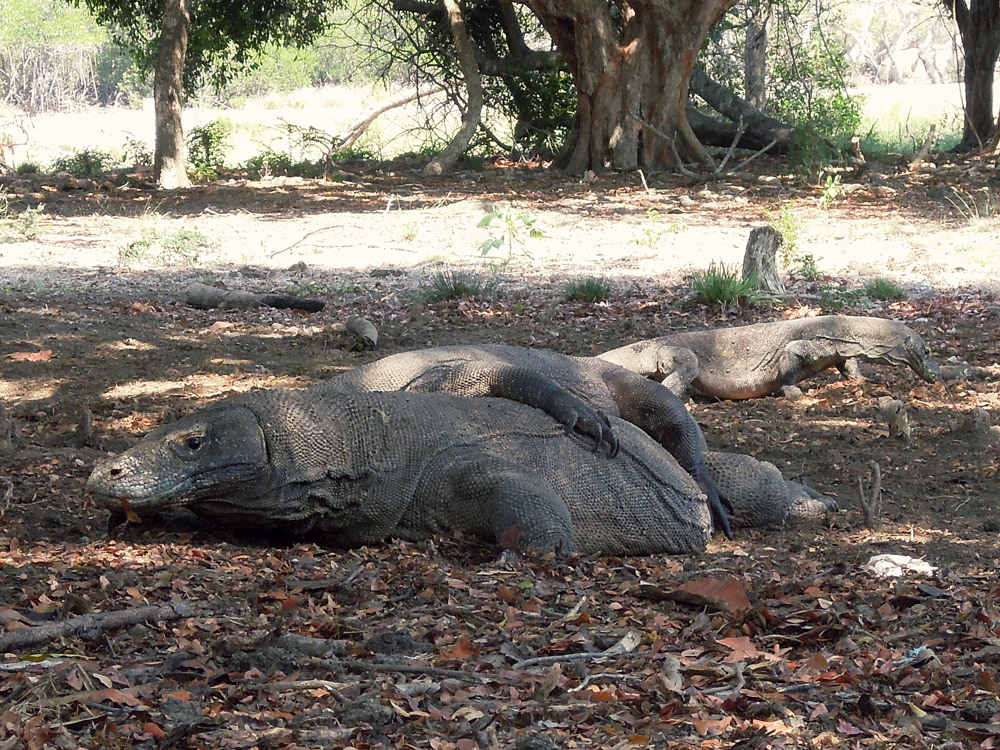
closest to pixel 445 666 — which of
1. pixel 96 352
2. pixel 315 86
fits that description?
pixel 96 352

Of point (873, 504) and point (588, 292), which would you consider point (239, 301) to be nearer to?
point (588, 292)

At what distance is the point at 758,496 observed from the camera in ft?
16.9

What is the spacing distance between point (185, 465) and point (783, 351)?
4936 millimetres

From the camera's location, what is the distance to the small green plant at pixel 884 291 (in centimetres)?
984

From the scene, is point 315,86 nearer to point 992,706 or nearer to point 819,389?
point 819,389

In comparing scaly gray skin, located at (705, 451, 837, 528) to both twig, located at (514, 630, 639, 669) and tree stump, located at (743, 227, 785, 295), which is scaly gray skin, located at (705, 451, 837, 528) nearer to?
twig, located at (514, 630, 639, 669)

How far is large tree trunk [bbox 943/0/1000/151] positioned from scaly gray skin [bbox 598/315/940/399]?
14.2 metres

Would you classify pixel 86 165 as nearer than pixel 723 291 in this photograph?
No

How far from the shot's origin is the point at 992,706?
2.41 meters

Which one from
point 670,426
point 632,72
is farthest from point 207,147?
point 670,426

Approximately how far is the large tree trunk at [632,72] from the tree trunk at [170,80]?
211 inches

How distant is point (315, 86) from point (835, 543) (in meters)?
50.1

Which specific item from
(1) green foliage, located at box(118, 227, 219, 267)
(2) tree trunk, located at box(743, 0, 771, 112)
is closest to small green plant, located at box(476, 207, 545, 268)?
(1) green foliage, located at box(118, 227, 219, 267)

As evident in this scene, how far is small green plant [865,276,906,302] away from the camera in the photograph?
9836 mm
